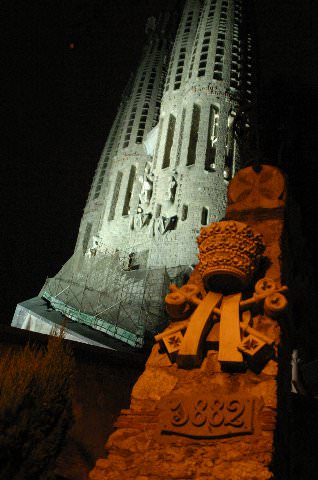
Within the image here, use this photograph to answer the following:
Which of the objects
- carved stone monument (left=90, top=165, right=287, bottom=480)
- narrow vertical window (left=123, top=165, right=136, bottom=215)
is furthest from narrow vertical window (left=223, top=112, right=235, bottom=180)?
carved stone monument (left=90, top=165, right=287, bottom=480)

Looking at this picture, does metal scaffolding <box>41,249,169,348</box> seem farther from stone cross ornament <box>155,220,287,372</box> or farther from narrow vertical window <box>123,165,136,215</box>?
stone cross ornament <box>155,220,287,372</box>

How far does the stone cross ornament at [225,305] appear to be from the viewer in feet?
9.05

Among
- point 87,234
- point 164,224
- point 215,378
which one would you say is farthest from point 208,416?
point 87,234

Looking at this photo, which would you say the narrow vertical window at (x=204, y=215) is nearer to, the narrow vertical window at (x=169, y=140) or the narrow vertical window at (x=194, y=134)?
the narrow vertical window at (x=194, y=134)

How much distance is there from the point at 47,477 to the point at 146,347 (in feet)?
51.0

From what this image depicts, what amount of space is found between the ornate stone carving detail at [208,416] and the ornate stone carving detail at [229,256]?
77 centimetres

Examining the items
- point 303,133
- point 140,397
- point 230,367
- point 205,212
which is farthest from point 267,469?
point 205,212

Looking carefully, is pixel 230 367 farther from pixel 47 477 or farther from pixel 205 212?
pixel 205 212

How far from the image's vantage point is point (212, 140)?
31078 mm

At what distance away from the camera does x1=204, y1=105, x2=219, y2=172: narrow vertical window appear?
1179 inches

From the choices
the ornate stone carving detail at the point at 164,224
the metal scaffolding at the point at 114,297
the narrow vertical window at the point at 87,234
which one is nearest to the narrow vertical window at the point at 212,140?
the ornate stone carving detail at the point at 164,224

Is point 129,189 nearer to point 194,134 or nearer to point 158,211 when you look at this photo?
point 194,134

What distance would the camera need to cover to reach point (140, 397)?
Result: 294 cm

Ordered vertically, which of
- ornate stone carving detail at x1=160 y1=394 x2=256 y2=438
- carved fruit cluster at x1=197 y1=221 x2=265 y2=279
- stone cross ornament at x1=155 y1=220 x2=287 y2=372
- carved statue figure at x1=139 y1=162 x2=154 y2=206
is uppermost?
carved statue figure at x1=139 y1=162 x2=154 y2=206
